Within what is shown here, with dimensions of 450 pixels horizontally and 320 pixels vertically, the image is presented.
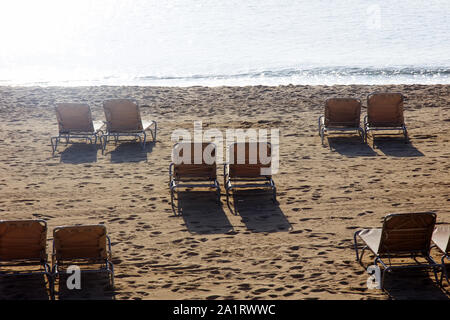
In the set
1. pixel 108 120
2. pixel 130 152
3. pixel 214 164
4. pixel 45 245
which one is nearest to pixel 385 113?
pixel 214 164

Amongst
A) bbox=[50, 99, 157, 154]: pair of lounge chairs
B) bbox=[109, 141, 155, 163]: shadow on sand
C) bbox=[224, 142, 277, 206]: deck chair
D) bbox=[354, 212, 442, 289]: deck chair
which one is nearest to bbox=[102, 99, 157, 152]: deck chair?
bbox=[50, 99, 157, 154]: pair of lounge chairs

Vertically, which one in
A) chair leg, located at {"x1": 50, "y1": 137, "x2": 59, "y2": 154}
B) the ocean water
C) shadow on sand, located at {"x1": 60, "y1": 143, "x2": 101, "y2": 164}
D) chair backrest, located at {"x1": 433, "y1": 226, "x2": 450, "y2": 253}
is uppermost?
the ocean water

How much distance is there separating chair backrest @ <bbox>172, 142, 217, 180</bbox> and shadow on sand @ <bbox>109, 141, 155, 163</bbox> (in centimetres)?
215

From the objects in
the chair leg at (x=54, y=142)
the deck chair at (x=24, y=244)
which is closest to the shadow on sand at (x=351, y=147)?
the chair leg at (x=54, y=142)

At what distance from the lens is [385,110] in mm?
12602

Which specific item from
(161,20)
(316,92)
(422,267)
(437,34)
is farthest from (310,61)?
(422,267)

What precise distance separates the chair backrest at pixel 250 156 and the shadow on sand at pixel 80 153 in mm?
3246

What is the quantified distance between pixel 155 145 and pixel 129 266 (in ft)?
18.0

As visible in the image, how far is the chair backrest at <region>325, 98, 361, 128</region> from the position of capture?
1259 centimetres

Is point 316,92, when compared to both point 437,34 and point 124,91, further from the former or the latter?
point 437,34

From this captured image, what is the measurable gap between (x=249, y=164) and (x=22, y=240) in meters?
3.90

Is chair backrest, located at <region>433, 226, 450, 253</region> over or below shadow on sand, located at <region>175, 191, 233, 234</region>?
over

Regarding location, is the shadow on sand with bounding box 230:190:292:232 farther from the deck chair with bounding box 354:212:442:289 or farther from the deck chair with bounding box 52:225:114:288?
the deck chair with bounding box 52:225:114:288
